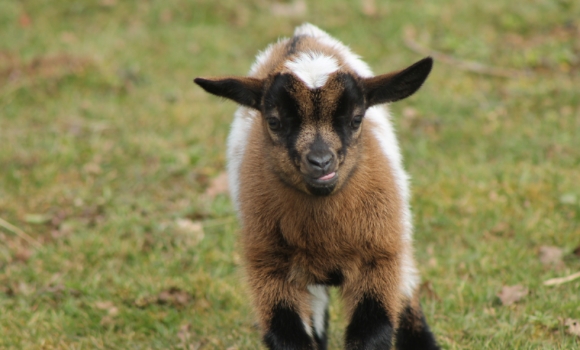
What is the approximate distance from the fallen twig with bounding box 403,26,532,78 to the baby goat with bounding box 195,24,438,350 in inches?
217

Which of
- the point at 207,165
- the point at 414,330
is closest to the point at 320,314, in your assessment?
the point at 414,330

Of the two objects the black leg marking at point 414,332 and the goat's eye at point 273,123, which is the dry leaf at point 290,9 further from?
the goat's eye at point 273,123

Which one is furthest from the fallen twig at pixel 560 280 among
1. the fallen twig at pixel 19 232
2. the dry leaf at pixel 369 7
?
the dry leaf at pixel 369 7

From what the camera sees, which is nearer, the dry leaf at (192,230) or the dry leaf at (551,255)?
the dry leaf at (551,255)

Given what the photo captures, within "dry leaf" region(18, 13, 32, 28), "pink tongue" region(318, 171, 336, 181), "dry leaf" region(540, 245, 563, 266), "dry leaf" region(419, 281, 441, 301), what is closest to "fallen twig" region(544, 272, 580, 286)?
"dry leaf" region(540, 245, 563, 266)

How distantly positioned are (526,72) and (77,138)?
17.5 feet

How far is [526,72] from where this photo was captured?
9.37 metres

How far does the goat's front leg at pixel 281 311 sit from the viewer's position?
4.08m

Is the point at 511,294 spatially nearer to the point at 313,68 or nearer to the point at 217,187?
the point at 313,68

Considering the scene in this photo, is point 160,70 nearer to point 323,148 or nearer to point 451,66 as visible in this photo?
point 451,66

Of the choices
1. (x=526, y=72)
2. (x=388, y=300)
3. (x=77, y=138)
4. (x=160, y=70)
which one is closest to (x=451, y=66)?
(x=526, y=72)

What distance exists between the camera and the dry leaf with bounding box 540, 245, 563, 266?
5695mm

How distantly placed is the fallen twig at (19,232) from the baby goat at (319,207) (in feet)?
8.82

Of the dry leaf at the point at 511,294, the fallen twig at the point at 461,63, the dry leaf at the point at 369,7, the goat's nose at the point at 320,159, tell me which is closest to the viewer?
the goat's nose at the point at 320,159
